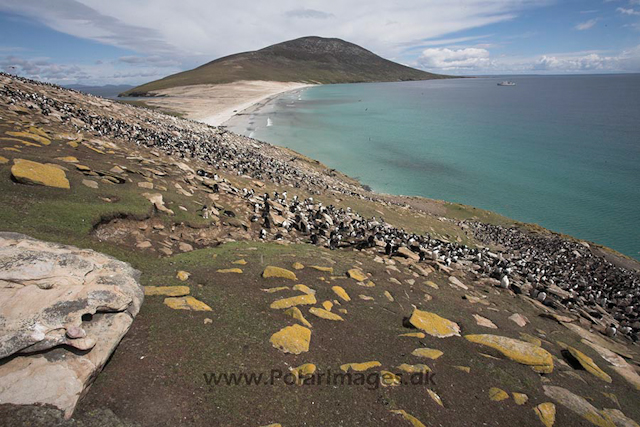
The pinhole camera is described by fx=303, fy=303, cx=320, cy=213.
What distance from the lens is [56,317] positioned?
20.1ft

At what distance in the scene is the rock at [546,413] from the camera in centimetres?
737

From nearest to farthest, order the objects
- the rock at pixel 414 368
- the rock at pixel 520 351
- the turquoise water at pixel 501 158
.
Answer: the rock at pixel 414 368, the rock at pixel 520 351, the turquoise water at pixel 501 158

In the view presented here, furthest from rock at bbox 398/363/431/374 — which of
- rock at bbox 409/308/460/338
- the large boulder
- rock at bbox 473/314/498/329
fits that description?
the large boulder

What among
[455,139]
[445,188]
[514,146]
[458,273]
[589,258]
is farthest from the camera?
[455,139]

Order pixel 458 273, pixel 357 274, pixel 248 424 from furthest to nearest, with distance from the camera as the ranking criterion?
pixel 458 273 < pixel 357 274 < pixel 248 424

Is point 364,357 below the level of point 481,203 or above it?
above

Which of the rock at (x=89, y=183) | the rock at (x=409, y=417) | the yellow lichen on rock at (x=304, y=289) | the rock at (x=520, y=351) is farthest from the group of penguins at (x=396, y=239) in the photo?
the rock at (x=409, y=417)

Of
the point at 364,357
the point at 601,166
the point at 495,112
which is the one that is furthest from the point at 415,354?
the point at 495,112

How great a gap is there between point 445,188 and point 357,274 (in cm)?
4596

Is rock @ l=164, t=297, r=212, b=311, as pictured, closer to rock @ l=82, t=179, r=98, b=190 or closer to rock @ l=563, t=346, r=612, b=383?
rock @ l=82, t=179, r=98, b=190

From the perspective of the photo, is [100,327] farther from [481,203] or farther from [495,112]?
[495,112]

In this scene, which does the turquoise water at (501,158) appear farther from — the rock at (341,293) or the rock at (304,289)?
the rock at (304,289)

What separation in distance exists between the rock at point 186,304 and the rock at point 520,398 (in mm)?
8494

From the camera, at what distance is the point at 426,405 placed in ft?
23.2
